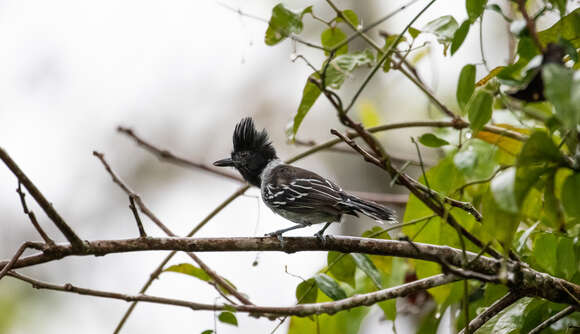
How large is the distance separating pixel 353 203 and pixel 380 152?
67.5 inches

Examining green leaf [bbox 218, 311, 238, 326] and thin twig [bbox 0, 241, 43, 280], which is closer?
thin twig [bbox 0, 241, 43, 280]

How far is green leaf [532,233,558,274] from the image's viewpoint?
209 centimetres

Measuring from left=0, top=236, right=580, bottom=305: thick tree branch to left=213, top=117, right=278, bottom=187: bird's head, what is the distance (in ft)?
7.27

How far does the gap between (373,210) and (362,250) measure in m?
0.99

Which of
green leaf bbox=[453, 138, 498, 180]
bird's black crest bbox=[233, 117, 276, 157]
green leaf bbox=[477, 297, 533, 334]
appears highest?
bird's black crest bbox=[233, 117, 276, 157]

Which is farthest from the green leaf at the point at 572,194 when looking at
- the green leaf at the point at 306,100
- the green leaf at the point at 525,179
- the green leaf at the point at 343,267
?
the green leaf at the point at 343,267

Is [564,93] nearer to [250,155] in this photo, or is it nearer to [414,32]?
[414,32]

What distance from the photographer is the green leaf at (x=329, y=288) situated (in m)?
2.24

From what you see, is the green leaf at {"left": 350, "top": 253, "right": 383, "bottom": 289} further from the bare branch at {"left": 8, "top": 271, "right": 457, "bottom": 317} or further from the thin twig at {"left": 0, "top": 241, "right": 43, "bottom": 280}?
the thin twig at {"left": 0, "top": 241, "right": 43, "bottom": 280}

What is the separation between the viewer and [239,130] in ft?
14.6

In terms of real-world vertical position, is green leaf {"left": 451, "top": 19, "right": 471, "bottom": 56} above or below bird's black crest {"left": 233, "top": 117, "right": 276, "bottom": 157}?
below

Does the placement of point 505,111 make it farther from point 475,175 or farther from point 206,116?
point 206,116

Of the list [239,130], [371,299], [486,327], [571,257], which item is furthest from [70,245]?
[239,130]

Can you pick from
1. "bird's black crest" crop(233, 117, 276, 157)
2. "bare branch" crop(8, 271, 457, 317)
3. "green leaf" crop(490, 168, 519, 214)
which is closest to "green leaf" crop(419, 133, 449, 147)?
"bare branch" crop(8, 271, 457, 317)
